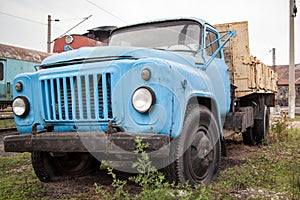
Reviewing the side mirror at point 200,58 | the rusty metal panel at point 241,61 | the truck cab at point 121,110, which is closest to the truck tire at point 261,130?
the rusty metal panel at point 241,61

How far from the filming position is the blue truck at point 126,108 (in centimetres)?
297

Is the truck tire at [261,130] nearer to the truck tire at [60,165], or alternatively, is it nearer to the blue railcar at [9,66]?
the truck tire at [60,165]

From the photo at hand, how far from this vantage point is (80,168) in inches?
177

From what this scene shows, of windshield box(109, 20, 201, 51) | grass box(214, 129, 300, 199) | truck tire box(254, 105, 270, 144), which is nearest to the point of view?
grass box(214, 129, 300, 199)

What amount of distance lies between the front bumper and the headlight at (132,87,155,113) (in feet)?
0.81

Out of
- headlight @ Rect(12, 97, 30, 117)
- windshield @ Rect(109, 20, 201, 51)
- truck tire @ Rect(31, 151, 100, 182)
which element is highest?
windshield @ Rect(109, 20, 201, 51)

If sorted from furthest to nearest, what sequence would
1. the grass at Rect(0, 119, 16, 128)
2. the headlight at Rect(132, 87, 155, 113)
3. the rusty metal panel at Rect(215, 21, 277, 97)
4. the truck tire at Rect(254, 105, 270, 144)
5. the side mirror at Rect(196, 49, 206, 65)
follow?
the grass at Rect(0, 119, 16, 128) → the truck tire at Rect(254, 105, 270, 144) → the rusty metal panel at Rect(215, 21, 277, 97) → the side mirror at Rect(196, 49, 206, 65) → the headlight at Rect(132, 87, 155, 113)

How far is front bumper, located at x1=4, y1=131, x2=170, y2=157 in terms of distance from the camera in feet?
9.32

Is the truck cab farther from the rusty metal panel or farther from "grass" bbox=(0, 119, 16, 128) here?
"grass" bbox=(0, 119, 16, 128)

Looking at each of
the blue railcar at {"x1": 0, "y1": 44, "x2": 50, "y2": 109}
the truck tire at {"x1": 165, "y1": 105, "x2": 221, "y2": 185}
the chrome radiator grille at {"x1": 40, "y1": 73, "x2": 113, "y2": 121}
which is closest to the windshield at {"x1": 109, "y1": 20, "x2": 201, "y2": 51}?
the truck tire at {"x1": 165, "y1": 105, "x2": 221, "y2": 185}

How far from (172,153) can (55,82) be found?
155cm

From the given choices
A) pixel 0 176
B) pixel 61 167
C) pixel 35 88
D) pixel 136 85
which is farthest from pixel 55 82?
pixel 0 176

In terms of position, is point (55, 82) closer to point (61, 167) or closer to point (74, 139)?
point (74, 139)

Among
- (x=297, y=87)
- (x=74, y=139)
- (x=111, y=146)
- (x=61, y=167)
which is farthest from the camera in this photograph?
(x=297, y=87)
